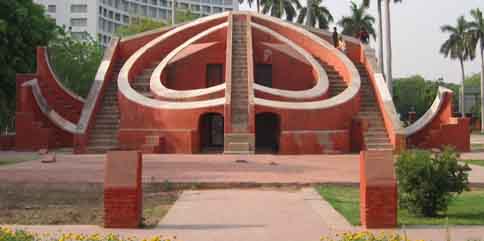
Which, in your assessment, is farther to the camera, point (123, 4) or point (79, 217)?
point (123, 4)

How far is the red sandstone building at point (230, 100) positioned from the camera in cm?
1952

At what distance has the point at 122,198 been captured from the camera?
7.19m

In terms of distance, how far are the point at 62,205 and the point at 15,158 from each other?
906cm

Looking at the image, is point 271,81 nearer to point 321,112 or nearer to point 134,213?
point 321,112

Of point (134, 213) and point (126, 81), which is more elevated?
point (126, 81)

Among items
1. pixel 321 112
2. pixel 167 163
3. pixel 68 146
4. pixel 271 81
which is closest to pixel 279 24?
pixel 271 81

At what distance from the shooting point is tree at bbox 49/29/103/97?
3875 cm

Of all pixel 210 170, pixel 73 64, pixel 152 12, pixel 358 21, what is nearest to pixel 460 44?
pixel 358 21

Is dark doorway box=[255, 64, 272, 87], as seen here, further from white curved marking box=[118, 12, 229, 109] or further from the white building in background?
the white building in background

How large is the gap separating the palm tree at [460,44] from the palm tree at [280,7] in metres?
15.9

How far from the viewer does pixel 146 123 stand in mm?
20031

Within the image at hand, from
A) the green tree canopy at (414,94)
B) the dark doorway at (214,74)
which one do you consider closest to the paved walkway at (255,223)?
the dark doorway at (214,74)

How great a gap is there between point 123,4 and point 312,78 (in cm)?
7589

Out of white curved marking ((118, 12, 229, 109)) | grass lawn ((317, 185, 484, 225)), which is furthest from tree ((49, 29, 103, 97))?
grass lawn ((317, 185, 484, 225))
